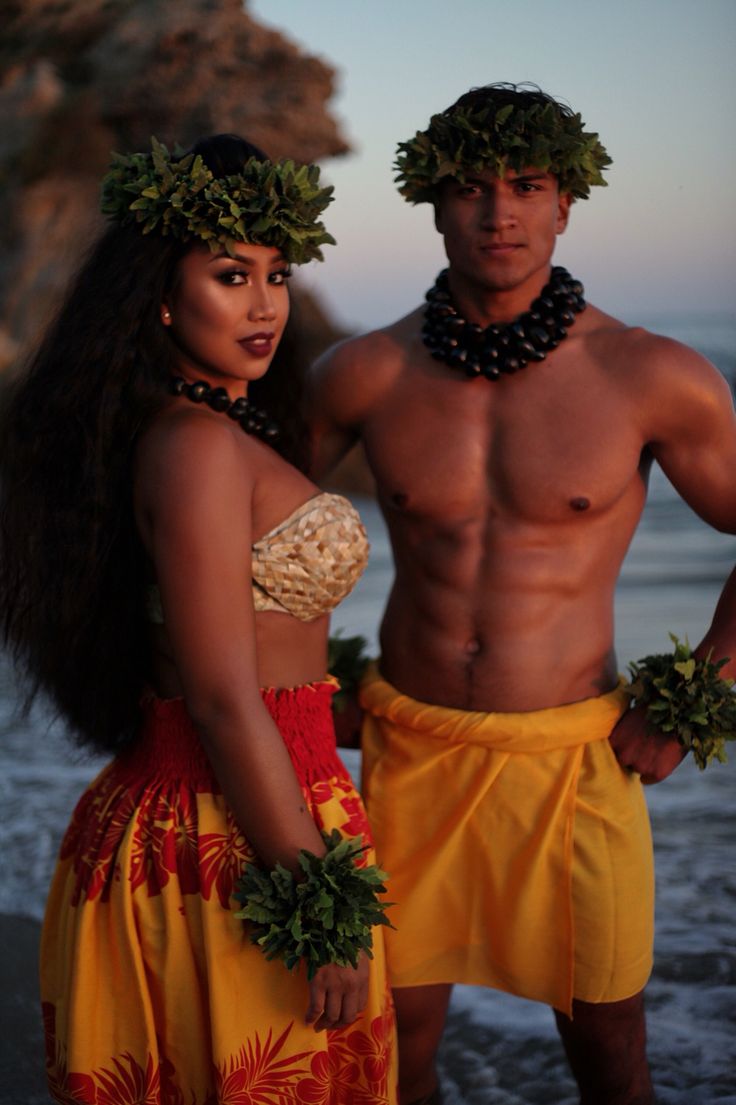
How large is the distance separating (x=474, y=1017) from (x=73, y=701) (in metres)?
1.85

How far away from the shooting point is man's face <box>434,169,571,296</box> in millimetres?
2229

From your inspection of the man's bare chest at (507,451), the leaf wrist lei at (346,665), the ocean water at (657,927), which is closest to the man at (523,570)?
the man's bare chest at (507,451)

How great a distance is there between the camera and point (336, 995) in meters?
1.83

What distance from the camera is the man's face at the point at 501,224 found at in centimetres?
223

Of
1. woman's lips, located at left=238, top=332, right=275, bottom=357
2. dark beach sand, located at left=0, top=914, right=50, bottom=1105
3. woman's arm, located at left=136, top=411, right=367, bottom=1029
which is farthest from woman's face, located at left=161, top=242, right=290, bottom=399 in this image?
dark beach sand, located at left=0, top=914, right=50, bottom=1105

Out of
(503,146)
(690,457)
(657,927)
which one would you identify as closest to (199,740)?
(690,457)

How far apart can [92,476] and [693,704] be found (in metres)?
1.21

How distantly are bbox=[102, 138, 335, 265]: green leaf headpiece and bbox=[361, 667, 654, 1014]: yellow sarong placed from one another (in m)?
0.99

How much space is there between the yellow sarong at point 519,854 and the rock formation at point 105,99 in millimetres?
8032

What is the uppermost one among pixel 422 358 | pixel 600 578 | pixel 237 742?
pixel 422 358

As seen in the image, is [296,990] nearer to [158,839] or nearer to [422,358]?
[158,839]

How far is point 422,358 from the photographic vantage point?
2.42 m

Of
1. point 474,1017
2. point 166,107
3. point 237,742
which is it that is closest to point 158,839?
point 237,742

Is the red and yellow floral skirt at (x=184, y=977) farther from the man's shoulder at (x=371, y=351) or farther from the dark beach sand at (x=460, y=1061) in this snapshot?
the dark beach sand at (x=460, y=1061)
